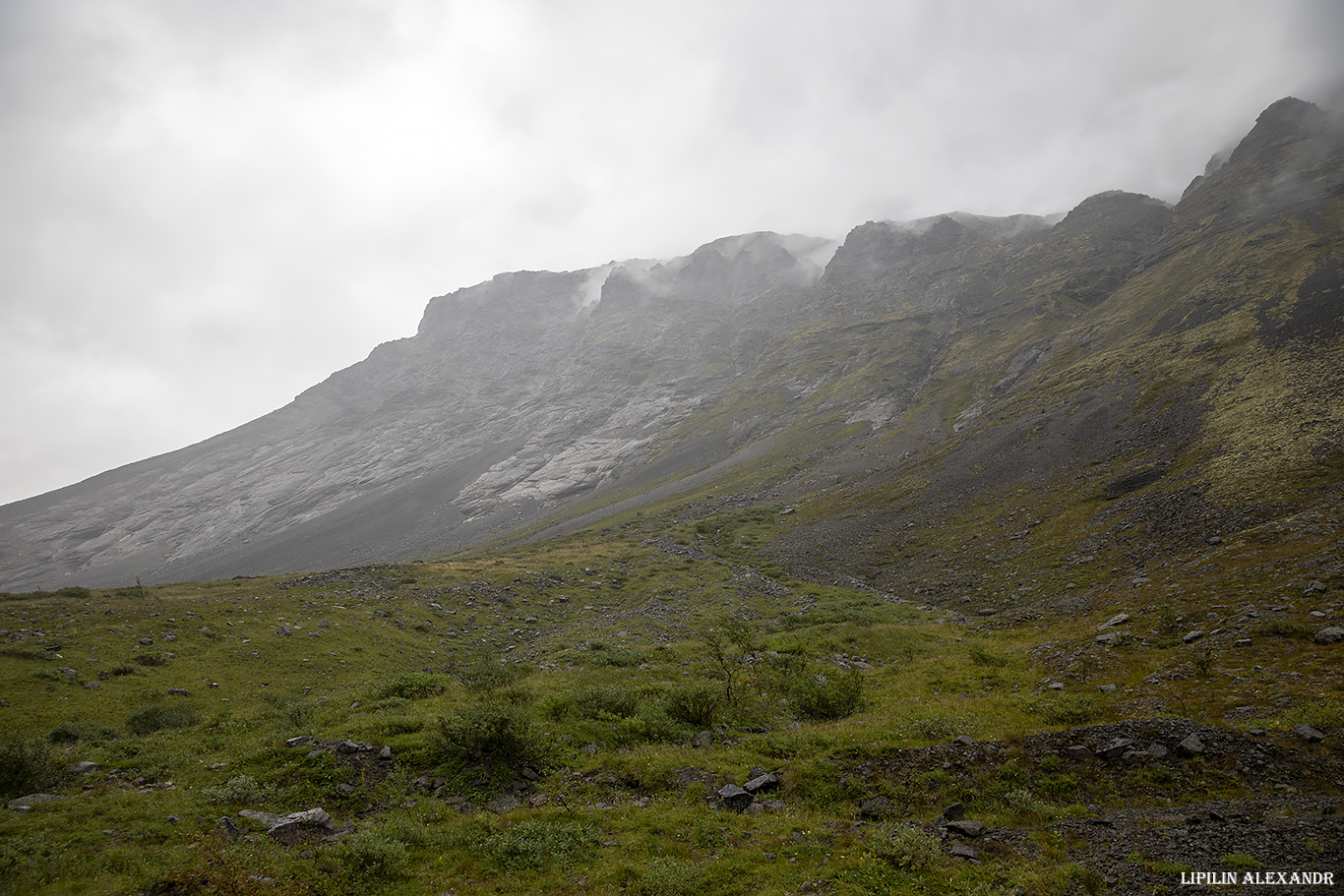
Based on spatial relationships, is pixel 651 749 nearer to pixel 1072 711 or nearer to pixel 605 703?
pixel 605 703

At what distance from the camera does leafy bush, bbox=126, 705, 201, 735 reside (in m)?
17.5

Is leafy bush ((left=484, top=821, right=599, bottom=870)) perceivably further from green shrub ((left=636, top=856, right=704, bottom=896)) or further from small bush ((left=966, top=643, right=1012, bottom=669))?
small bush ((left=966, top=643, right=1012, bottom=669))

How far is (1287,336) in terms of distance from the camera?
59094 millimetres

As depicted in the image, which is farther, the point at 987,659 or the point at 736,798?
the point at 987,659

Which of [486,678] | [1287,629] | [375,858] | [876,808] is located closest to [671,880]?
[876,808]

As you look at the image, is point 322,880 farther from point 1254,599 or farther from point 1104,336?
point 1104,336

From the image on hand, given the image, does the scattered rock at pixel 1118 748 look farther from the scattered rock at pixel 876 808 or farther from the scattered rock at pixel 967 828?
the scattered rock at pixel 876 808

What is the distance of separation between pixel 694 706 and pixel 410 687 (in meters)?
10.9

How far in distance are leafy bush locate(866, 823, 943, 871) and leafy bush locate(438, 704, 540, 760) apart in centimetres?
893

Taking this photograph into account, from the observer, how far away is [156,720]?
58.6 ft

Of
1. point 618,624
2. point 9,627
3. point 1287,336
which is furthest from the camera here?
point 1287,336

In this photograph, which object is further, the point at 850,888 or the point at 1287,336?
the point at 1287,336

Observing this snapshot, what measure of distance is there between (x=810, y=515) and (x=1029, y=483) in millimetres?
23178

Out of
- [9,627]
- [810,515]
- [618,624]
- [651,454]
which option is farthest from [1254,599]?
[651,454]
